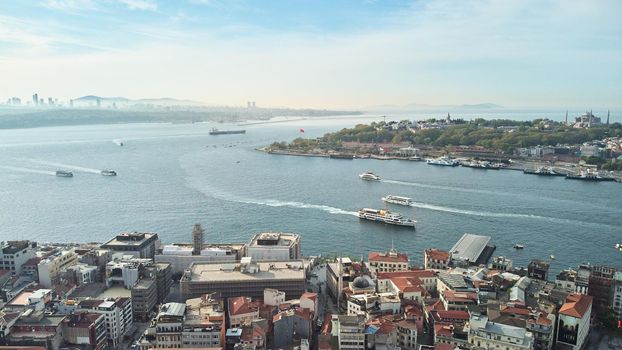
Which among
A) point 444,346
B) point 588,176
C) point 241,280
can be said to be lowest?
point 588,176

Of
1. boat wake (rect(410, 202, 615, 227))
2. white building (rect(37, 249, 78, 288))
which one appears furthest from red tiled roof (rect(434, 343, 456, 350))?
boat wake (rect(410, 202, 615, 227))

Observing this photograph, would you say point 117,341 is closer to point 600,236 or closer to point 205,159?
point 600,236

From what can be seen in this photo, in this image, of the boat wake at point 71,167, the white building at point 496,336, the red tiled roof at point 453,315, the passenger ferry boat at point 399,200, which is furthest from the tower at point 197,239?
the boat wake at point 71,167

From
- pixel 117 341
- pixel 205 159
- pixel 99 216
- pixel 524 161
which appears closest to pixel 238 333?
pixel 117 341

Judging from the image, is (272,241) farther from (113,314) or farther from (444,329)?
(444,329)

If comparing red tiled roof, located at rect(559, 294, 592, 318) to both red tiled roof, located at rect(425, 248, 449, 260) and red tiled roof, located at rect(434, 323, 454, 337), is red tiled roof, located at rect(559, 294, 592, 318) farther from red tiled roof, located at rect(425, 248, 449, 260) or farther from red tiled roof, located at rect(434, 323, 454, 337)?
red tiled roof, located at rect(425, 248, 449, 260)

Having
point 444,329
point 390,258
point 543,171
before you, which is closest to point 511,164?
point 543,171
